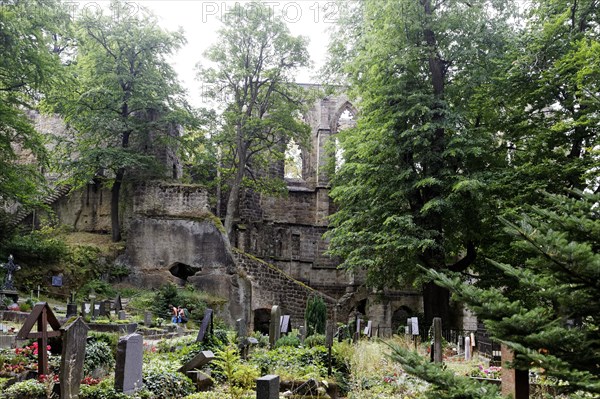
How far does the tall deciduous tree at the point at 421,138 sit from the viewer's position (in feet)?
56.7

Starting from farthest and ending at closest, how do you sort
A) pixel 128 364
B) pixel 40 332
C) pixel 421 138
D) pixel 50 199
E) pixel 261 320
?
pixel 50 199, pixel 261 320, pixel 421 138, pixel 40 332, pixel 128 364

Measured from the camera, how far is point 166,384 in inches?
316

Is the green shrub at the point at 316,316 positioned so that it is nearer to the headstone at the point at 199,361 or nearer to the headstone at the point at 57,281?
the headstone at the point at 57,281

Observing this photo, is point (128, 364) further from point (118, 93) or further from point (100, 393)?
point (118, 93)

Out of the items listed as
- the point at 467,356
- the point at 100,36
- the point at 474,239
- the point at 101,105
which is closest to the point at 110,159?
the point at 101,105

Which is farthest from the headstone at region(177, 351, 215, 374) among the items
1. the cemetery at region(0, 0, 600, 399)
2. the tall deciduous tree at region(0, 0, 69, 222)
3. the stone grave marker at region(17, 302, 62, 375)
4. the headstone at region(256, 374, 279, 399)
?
the tall deciduous tree at region(0, 0, 69, 222)

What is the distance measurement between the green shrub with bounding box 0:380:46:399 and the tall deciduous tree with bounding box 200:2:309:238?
18.4 metres

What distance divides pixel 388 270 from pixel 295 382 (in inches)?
407

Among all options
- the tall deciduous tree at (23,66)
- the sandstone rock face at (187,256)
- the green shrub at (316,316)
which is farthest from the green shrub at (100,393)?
the sandstone rock face at (187,256)

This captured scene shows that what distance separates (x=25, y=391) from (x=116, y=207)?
18392mm

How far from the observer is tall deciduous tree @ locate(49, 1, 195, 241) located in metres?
23.7

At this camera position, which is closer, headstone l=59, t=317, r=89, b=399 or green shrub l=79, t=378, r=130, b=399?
headstone l=59, t=317, r=89, b=399

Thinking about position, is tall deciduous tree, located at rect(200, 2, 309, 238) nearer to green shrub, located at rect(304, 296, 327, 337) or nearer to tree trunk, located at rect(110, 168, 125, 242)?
tree trunk, located at rect(110, 168, 125, 242)

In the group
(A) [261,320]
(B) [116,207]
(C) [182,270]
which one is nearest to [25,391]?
(C) [182,270]
